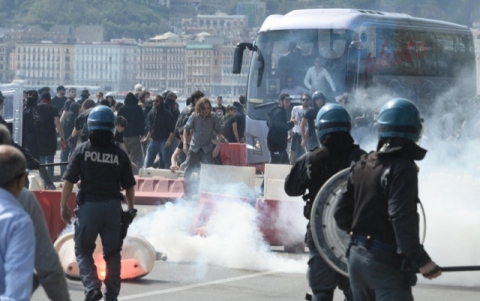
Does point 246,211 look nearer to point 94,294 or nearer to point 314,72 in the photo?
point 94,294

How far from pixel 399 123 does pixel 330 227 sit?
91cm

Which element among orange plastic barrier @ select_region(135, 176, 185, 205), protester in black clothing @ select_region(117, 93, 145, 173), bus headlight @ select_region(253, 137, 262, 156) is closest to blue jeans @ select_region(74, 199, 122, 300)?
orange plastic barrier @ select_region(135, 176, 185, 205)

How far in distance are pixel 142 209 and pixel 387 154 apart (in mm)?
11029

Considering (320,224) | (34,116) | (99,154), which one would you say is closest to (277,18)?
(34,116)

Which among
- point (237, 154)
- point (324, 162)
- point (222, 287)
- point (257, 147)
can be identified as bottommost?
point (237, 154)

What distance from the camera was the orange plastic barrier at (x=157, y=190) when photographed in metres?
17.1

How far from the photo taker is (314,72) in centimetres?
2158

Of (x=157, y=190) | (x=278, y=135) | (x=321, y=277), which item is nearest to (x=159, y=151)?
(x=278, y=135)

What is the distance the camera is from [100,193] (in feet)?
26.0

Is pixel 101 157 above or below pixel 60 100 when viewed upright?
above

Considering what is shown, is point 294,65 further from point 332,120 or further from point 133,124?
point 332,120

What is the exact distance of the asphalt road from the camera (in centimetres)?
922

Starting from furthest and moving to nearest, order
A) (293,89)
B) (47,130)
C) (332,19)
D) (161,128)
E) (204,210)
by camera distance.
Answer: (332,19) → (293,89) → (161,128) → (47,130) → (204,210)

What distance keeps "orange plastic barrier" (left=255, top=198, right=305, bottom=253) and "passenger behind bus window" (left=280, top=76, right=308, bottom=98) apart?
32.4 feet
